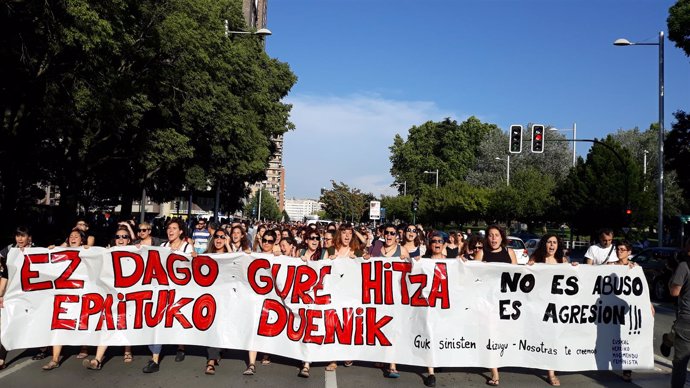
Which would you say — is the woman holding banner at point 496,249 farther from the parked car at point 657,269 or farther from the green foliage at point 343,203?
the green foliage at point 343,203

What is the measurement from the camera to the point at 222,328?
25.0 ft

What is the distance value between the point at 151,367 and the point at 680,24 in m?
Result: 27.5

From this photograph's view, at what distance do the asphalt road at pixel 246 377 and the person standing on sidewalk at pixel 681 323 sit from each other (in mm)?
1099

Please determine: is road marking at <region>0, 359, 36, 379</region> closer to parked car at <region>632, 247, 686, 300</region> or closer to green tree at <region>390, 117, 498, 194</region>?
parked car at <region>632, 247, 686, 300</region>

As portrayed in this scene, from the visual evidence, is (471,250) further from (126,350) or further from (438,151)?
(438,151)

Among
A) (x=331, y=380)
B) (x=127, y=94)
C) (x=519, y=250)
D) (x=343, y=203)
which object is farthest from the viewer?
(x=343, y=203)

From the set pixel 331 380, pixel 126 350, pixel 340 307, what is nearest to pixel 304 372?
pixel 331 380

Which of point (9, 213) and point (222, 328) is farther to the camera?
point (9, 213)

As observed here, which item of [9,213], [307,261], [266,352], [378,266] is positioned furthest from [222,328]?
[9,213]

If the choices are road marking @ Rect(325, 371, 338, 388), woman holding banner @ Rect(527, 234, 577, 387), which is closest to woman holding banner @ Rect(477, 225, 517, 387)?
woman holding banner @ Rect(527, 234, 577, 387)

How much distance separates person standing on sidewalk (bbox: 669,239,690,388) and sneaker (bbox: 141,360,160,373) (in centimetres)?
521

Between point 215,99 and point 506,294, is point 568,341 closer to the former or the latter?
point 506,294

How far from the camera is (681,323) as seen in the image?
19.8ft

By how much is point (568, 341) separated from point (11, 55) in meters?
14.9
